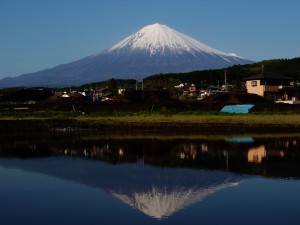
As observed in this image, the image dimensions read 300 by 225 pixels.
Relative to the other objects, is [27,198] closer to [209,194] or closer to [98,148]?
[209,194]

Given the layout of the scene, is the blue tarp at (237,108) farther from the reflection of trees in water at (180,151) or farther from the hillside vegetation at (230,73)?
the hillside vegetation at (230,73)

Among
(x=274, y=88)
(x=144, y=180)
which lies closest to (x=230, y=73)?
(x=274, y=88)

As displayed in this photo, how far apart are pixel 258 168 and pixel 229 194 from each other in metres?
2.86

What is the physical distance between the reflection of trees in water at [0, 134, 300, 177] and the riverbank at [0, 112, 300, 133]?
3.69 metres

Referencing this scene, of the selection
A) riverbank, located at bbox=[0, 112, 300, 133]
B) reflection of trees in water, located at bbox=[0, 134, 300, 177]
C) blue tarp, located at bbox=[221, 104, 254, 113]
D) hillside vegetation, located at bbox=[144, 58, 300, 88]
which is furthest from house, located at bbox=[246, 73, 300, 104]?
hillside vegetation, located at bbox=[144, 58, 300, 88]

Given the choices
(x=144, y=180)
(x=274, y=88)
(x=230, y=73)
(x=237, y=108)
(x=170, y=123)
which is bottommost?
(x=144, y=180)

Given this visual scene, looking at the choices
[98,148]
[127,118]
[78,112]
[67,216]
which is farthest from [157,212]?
[78,112]

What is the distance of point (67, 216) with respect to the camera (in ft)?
22.8

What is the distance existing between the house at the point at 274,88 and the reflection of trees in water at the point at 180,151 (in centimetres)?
1998

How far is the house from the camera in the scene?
→ 36344 mm

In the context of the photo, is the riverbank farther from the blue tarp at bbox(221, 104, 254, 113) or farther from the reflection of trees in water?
the reflection of trees in water

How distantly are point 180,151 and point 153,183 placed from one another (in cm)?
509

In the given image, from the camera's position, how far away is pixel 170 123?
23422 millimetres

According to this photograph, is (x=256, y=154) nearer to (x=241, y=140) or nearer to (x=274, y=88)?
(x=241, y=140)
